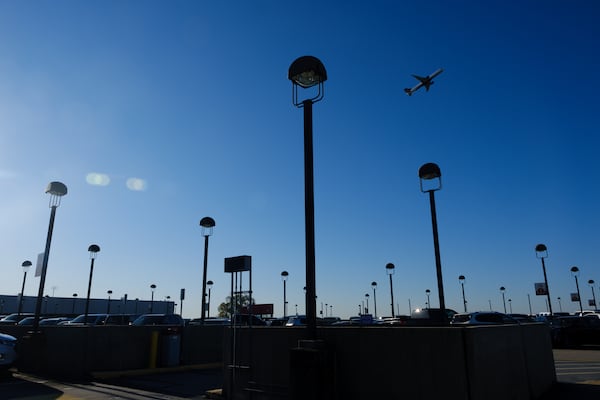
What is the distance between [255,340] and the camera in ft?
27.9

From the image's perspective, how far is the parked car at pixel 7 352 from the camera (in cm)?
1302

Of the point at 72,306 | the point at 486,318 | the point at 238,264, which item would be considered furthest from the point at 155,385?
the point at 72,306

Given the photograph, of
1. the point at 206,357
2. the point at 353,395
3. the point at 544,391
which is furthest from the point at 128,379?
the point at 544,391

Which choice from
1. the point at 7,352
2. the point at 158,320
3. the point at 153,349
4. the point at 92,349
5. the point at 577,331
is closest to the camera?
the point at 7,352

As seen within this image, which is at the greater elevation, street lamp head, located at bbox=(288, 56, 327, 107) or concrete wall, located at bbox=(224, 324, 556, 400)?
street lamp head, located at bbox=(288, 56, 327, 107)

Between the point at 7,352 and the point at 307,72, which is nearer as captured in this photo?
the point at 307,72

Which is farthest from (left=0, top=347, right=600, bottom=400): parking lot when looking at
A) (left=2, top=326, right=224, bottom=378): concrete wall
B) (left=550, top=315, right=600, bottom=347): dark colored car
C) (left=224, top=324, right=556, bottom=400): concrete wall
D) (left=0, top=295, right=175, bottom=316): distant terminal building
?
(left=0, top=295, right=175, bottom=316): distant terminal building

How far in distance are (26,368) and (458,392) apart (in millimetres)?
15468

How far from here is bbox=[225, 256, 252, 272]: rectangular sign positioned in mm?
9273

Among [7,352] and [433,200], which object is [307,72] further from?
[7,352]

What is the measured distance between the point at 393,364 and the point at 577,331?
20091mm

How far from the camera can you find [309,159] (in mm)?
6965

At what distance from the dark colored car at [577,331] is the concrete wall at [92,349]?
1858cm

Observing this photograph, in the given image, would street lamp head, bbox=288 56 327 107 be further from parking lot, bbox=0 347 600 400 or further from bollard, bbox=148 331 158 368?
bollard, bbox=148 331 158 368
